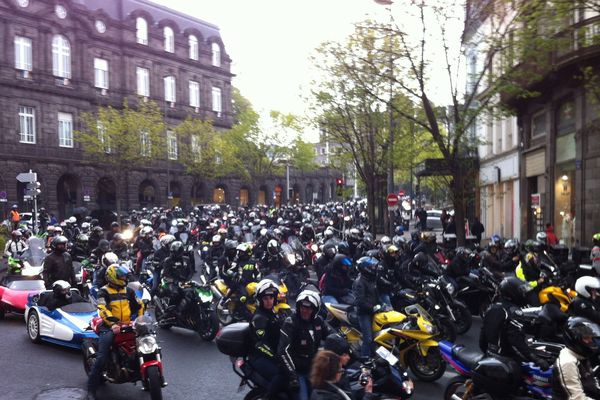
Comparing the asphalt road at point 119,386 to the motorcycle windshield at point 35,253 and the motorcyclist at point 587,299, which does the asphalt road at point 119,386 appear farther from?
the motorcycle windshield at point 35,253

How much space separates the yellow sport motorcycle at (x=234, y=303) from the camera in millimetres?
10797

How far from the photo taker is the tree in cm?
3750

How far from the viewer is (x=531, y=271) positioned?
1045 cm

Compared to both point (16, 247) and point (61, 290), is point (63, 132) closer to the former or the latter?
point (16, 247)

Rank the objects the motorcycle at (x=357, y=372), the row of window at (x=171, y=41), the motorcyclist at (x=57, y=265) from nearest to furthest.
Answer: the motorcycle at (x=357, y=372)
the motorcyclist at (x=57, y=265)
the row of window at (x=171, y=41)

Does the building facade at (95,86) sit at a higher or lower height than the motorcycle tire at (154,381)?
higher

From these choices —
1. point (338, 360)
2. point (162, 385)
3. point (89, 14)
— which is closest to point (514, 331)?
point (338, 360)

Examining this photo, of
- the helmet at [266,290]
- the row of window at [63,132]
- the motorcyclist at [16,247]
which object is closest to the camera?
the helmet at [266,290]

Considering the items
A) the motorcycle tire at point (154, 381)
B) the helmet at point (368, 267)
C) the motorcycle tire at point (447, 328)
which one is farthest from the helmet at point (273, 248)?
the motorcycle tire at point (154, 381)

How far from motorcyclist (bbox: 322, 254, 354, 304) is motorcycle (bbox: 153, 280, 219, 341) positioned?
2176 mm

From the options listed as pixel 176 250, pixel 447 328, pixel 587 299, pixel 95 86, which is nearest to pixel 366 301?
pixel 447 328

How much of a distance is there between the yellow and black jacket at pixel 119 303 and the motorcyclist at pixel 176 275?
2.65 meters

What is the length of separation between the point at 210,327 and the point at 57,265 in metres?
3.17

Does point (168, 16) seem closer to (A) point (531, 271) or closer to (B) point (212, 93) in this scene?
(B) point (212, 93)
